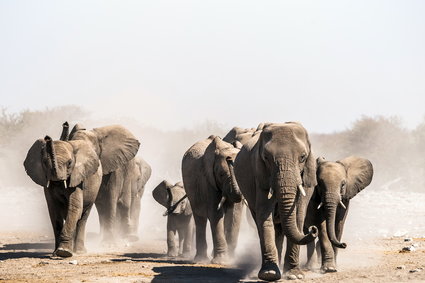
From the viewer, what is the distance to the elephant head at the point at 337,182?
13.8 meters

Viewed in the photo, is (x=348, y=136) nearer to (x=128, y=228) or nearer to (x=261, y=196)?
(x=128, y=228)

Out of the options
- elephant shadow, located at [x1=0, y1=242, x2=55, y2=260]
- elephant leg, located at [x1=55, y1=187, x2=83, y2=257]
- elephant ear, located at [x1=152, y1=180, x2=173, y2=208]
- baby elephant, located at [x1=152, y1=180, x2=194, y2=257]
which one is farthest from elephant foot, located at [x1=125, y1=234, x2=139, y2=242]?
elephant leg, located at [x1=55, y1=187, x2=83, y2=257]

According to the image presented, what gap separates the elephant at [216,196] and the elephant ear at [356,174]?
5.41 ft

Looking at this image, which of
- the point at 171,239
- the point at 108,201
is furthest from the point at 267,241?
the point at 108,201

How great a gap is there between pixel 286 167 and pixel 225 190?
4002 mm

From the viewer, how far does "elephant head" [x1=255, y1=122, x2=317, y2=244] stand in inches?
460

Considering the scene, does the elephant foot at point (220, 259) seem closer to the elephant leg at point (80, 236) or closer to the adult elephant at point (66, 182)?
the adult elephant at point (66, 182)

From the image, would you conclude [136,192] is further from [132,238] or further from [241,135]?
[241,135]

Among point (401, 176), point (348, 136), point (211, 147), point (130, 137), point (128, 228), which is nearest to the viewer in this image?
point (211, 147)

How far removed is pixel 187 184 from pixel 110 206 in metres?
3.36

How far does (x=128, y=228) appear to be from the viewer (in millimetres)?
21734

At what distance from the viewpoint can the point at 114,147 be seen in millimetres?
18984

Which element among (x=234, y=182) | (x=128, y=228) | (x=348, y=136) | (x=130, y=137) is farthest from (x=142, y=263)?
(x=348, y=136)

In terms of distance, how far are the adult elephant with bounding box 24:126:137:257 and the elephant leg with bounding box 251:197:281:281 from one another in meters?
4.24
